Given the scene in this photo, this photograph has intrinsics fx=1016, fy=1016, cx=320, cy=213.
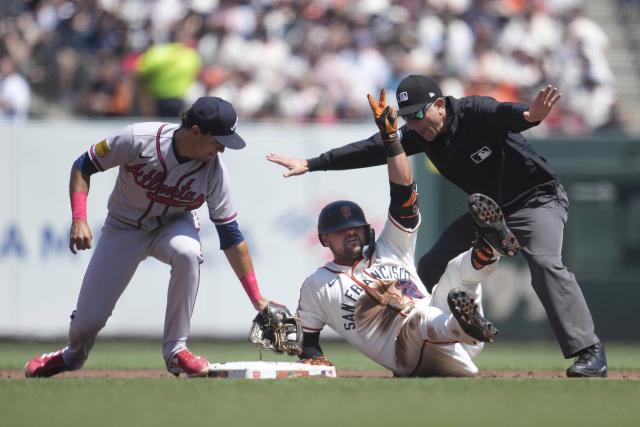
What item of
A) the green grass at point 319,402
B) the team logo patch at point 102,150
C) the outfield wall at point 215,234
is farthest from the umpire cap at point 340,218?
the outfield wall at point 215,234

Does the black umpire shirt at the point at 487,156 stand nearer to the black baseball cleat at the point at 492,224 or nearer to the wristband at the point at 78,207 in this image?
the black baseball cleat at the point at 492,224

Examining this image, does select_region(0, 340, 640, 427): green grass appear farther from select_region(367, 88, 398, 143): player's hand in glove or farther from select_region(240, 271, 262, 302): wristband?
select_region(367, 88, 398, 143): player's hand in glove

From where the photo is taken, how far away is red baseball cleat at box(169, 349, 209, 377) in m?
6.28

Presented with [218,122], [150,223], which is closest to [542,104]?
[218,122]

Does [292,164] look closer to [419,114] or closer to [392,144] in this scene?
[392,144]

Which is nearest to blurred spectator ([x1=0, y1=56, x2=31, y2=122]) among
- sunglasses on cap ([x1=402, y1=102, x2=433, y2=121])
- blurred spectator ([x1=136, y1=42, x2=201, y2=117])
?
blurred spectator ([x1=136, y1=42, x2=201, y2=117])

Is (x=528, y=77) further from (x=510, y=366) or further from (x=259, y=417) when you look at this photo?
(x=259, y=417)

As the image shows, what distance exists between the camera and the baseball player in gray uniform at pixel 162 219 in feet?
20.5

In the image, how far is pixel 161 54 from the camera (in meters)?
12.9

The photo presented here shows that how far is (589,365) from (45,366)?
345 cm

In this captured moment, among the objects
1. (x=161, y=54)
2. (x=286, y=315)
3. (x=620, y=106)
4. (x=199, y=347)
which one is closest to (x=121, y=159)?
(x=286, y=315)

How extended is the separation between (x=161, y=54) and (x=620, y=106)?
704 cm

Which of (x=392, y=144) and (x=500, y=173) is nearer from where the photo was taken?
(x=392, y=144)

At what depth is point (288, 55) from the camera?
14047 millimetres
